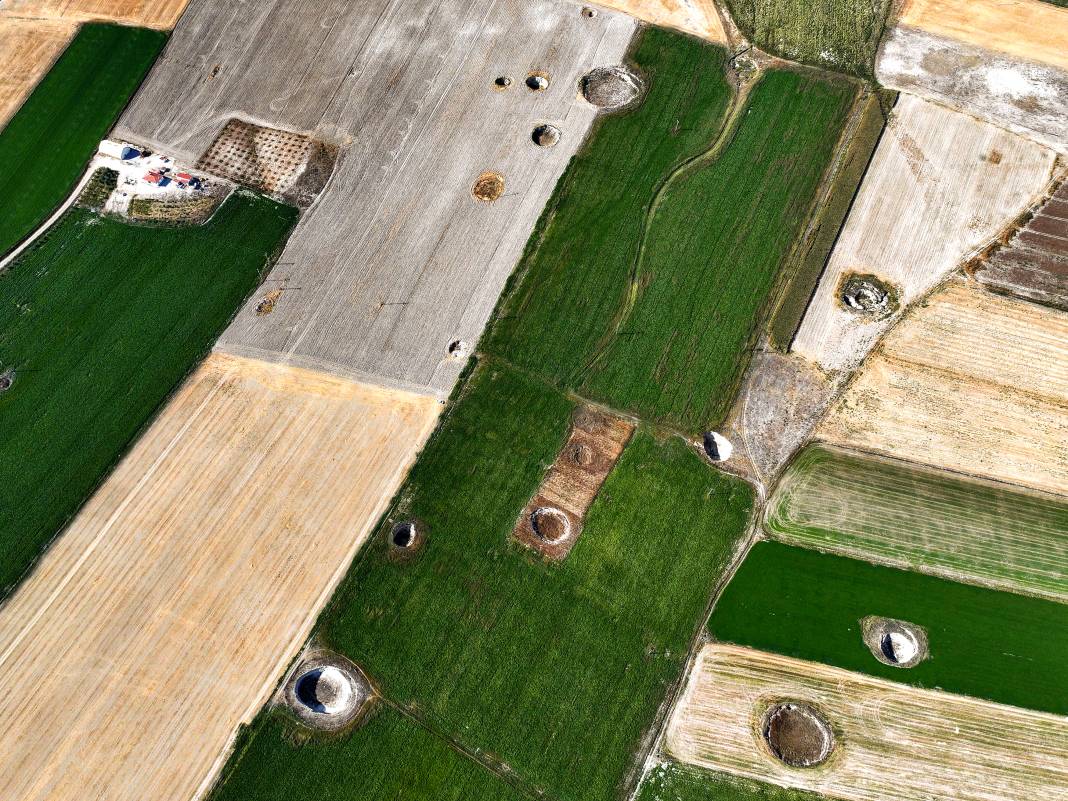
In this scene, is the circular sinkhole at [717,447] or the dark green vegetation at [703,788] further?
the circular sinkhole at [717,447]

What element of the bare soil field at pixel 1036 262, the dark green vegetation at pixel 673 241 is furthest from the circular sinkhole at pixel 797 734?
the bare soil field at pixel 1036 262

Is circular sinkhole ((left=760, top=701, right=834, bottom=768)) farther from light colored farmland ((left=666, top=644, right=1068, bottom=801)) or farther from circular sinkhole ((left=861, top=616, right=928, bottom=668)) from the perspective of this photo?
circular sinkhole ((left=861, top=616, right=928, bottom=668))

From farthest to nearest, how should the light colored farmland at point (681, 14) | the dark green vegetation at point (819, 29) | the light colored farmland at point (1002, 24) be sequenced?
the light colored farmland at point (681, 14) → the dark green vegetation at point (819, 29) → the light colored farmland at point (1002, 24)

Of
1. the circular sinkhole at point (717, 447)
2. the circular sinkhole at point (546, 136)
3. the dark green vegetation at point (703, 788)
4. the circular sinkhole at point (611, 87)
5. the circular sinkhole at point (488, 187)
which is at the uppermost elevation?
the circular sinkhole at point (611, 87)

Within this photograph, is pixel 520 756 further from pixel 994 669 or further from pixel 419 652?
pixel 994 669

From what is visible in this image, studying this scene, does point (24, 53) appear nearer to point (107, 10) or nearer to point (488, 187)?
point (107, 10)

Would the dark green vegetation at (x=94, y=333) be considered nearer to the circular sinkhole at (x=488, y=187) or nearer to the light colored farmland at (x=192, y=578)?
the light colored farmland at (x=192, y=578)
